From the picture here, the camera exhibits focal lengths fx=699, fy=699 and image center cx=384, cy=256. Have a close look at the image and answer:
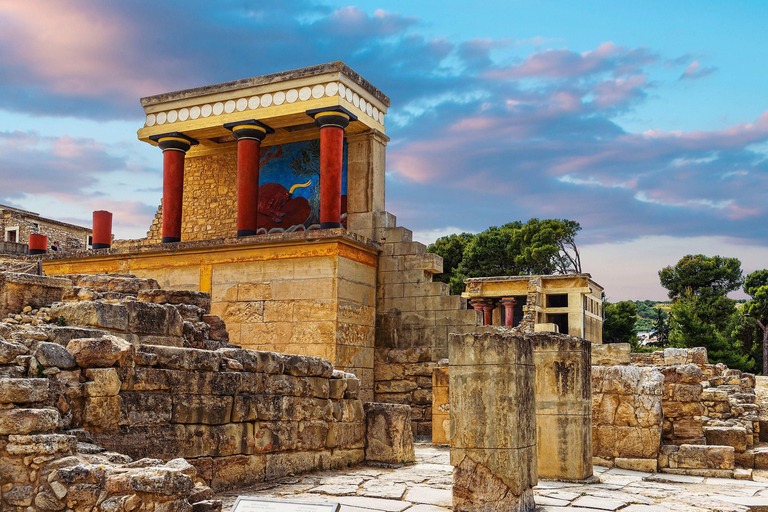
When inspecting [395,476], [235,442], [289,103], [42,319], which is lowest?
[395,476]

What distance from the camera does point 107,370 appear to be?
580 centimetres

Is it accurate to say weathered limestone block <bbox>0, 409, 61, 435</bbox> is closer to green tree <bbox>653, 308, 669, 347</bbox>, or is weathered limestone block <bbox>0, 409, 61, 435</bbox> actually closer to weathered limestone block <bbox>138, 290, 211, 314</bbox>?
weathered limestone block <bbox>138, 290, 211, 314</bbox>

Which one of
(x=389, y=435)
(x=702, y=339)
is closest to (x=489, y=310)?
(x=702, y=339)

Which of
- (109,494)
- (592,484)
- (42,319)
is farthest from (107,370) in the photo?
(592,484)

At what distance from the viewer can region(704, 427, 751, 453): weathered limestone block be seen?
32.0ft

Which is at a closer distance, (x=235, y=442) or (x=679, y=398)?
(x=235, y=442)

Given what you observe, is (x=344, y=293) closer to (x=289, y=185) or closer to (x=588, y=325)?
(x=289, y=185)

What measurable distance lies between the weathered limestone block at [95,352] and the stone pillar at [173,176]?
10.2 meters

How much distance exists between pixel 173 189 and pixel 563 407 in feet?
36.1

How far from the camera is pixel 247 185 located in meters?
14.9

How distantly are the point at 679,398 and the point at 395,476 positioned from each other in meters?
4.51

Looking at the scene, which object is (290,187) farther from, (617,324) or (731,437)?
(617,324)

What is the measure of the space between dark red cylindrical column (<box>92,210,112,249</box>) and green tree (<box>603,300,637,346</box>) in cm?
3265

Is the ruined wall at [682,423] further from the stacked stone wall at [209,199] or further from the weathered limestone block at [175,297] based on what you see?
the stacked stone wall at [209,199]
